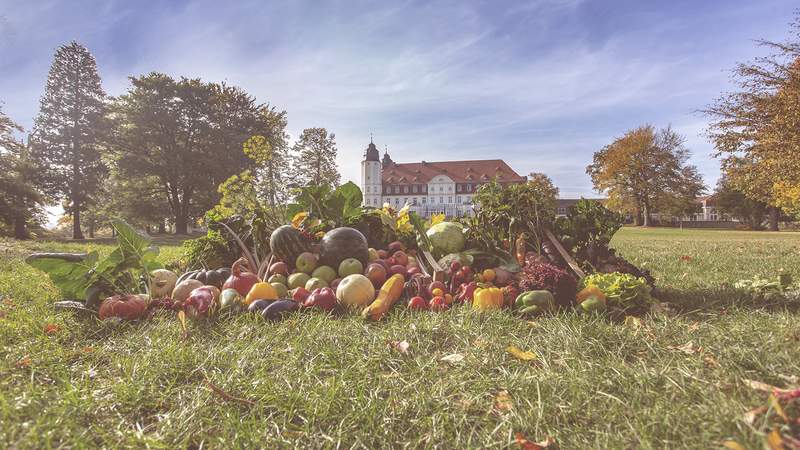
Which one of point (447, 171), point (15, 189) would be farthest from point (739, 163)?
point (447, 171)

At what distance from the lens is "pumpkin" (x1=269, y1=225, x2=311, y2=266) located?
4.13 metres

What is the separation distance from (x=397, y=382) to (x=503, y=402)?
0.49m

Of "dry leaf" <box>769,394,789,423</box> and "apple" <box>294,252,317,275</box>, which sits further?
"apple" <box>294,252,317,275</box>

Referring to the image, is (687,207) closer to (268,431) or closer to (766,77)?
(766,77)

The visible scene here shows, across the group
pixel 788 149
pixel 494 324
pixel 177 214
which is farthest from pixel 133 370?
pixel 177 214

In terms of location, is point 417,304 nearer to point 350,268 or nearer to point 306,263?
point 350,268

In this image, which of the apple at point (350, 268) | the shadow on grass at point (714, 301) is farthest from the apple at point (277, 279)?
the shadow on grass at point (714, 301)

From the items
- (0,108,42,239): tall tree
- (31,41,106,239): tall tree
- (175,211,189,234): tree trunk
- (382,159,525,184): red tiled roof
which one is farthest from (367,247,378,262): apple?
(382,159,525,184): red tiled roof

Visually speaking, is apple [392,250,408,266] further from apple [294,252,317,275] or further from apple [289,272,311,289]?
apple [289,272,311,289]

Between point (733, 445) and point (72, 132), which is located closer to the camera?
point (733, 445)

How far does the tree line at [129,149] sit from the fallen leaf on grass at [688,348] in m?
21.5

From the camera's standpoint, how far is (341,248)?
4.05 m

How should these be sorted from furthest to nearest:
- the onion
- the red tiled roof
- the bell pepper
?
the red tiled roof < the onion < the bell pepper

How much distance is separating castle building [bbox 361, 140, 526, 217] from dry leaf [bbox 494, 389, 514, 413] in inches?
3290
